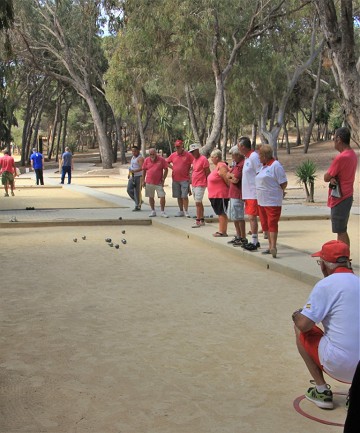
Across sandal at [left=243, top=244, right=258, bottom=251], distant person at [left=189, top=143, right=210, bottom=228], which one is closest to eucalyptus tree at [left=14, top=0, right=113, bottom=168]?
distant person at [left=189, top=143, right=210, bottom=228]

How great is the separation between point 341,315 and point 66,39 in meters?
48.3

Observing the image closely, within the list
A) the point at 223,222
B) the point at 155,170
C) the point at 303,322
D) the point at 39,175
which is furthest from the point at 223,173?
the point at 39,175

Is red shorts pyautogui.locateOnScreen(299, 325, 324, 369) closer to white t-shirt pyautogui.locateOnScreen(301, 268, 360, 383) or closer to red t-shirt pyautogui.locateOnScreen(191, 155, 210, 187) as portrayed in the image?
white t-shirt pyautogui.locateOnScreen(301, 268, 360, 383)

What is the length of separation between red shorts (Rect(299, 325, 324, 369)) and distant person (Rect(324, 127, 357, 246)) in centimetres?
474

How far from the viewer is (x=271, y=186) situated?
32.4 ft

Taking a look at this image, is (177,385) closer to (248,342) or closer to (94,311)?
(248,342)

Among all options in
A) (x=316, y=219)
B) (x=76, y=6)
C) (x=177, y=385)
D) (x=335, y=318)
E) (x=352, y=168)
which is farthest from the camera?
(x=76, y=6)

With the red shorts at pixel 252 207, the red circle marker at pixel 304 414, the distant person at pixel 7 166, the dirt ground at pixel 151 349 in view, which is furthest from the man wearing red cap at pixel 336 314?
the distant person at pixel 7 166

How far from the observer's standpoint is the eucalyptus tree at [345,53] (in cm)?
1162

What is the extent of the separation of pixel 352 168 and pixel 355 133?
2.65 metres

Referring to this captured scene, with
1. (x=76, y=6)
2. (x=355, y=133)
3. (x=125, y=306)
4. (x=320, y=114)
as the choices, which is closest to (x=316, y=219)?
(x=355, y=133)

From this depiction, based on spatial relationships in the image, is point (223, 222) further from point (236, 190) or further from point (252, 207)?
point (252, 207)

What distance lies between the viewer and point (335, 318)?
4207 millimetres

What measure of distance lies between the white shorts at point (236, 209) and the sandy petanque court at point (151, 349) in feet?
3.48
